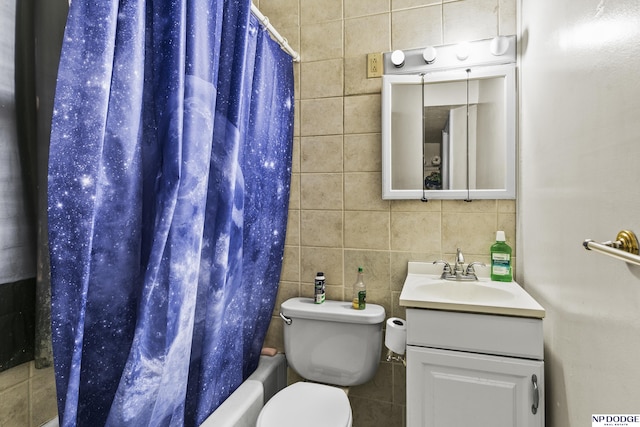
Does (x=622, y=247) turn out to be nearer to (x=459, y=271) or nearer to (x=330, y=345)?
(x=459, y=271)

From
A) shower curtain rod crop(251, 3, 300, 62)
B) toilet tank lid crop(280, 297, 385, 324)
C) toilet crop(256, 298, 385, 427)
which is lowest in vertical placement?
toilet crop(256, 298, 385, 427)

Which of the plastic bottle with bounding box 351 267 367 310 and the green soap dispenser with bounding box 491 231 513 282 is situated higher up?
the green soap dispenser with bounding box 491 231 513 282

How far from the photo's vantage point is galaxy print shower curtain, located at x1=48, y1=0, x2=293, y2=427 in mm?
764

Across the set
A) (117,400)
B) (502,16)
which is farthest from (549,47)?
(117,400)

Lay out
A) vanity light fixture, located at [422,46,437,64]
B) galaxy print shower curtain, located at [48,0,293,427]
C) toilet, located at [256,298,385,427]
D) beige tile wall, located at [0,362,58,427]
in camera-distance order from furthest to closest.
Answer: vanity light fixture, located at [422,46,437,64] < toilet, located at [256,298,385,427] < beige tile wall, located at [0,362,58,427] < galaxy print shower curtain, located at [48,0,293,427]

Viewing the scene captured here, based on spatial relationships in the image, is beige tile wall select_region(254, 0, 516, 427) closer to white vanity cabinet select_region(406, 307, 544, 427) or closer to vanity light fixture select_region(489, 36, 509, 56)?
vanity light fixture select_region(489, 36, 509, 56)

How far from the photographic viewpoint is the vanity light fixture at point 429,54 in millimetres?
1501

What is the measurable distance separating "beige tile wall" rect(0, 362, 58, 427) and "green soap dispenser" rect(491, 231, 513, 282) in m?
1.66

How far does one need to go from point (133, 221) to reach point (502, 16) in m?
1.66

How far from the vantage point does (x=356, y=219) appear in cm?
166

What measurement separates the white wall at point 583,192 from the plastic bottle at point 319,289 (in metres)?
0.87

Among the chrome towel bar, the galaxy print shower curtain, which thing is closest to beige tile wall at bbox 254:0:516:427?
the galaxy print shower curtain

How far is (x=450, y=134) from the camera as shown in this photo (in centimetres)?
154

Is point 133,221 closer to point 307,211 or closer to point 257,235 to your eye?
point 257,235
